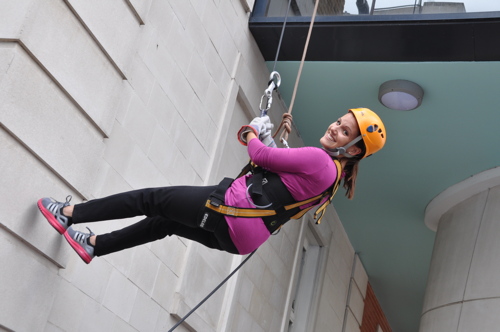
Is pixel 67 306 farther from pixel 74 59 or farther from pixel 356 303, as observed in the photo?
pixel 356 303

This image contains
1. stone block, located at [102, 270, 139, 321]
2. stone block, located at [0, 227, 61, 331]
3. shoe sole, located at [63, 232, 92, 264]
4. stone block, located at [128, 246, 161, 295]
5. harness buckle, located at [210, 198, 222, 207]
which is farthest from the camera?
stone block, located at [128, 246, 161, 295]

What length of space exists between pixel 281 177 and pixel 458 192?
660 centimetres

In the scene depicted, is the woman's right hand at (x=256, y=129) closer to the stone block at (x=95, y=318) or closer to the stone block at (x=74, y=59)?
the stone block at (x=74, y=59)

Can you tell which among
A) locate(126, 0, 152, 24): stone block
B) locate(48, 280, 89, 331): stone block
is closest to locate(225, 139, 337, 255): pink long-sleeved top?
locate(48, 280, 89, 331): stone block

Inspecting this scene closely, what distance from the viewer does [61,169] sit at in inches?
198

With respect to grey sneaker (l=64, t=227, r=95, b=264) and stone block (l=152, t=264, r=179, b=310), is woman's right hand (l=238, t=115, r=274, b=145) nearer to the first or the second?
grey sneaker (l=64, t=227, r=95, b=264)

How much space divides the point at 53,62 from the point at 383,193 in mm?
7792

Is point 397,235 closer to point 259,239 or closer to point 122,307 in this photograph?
point 122,307

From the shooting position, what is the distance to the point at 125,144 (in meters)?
6.49

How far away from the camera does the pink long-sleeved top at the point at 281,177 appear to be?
16.4 ft

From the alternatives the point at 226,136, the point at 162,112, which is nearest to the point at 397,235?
the point at 226,136

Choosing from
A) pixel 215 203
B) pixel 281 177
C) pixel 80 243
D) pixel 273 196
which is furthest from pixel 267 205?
pixel 80 243

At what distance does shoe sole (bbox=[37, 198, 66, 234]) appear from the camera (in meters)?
4.80

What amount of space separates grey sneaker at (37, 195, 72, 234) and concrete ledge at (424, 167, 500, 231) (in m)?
7.12
